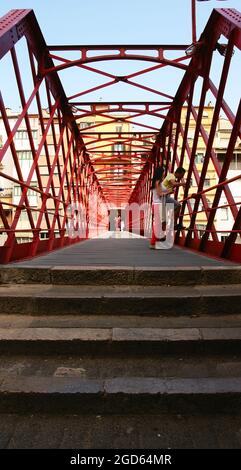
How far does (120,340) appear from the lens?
2.47 m

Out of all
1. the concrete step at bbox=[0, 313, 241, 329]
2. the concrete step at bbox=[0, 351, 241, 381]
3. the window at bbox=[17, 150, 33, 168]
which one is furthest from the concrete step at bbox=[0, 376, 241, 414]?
the window at bbox=[17, 150, 33, 168]

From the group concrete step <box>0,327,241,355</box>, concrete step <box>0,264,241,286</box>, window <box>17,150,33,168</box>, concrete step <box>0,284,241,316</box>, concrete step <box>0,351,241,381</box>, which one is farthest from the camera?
window <box>17,150,33,168</box>

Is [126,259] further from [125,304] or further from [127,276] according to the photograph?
[125,304]

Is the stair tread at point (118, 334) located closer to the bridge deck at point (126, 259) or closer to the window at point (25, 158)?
the bridge deck at point (126, 259)

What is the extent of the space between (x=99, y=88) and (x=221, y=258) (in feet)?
18.9

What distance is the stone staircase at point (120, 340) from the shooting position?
6.63 feet

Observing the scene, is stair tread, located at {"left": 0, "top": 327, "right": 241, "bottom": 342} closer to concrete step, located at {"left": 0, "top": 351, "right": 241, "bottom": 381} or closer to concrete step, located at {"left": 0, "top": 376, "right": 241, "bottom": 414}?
concrete step, located at {"left": 0, "top": 351, "right": 241, "bottom": 381}

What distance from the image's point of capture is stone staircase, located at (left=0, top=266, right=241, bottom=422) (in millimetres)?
2021

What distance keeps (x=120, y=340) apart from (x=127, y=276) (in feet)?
3.33

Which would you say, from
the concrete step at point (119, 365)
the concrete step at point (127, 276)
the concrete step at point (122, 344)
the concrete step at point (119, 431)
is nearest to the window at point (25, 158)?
the concrete step at point (127, 276)

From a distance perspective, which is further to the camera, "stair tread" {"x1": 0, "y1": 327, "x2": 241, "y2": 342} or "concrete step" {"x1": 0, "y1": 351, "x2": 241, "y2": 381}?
"stair tread" {"x1": 0, "y1": 327, "x2": 241, "y2": 342}

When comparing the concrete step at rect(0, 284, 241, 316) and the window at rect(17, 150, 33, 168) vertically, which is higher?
the window at rect(17, 150, 33, 168)

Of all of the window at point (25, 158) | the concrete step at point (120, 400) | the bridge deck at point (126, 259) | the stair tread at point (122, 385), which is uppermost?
the window at point (25, 158)

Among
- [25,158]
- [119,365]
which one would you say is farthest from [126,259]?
[25,158]
